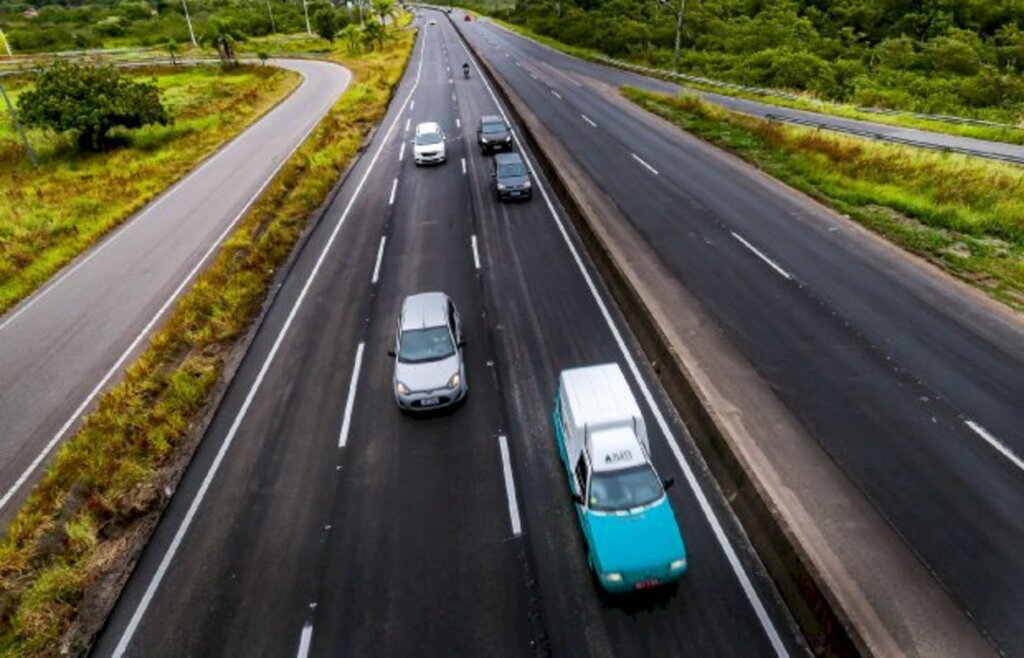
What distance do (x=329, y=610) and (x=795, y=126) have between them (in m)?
40.1

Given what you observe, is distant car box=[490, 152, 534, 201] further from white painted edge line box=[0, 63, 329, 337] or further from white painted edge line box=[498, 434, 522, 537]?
white painted edge line box=[498, 434, 522, 537]

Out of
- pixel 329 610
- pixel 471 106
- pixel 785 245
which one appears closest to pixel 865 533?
pixel 329 610

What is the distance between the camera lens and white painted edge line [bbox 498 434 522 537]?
1153 cm

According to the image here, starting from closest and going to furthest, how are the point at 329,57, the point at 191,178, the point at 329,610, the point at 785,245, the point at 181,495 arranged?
the point at 329,610 < the point at 181,495 < the point at 785,245 < the point at 191,178 < the point at 329,57

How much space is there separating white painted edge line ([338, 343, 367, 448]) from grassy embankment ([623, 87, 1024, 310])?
20.2 meters

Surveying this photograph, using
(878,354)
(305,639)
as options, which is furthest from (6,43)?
(878,354)

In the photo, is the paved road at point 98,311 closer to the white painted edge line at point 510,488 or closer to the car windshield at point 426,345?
the car windshield at point 426,345

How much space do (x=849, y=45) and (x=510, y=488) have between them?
80.2m

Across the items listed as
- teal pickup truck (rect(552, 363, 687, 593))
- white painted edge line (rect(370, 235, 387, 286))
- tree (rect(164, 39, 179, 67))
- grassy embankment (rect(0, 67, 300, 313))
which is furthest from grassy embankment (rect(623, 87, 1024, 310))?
tree (rect(164, 39, 179, 67))

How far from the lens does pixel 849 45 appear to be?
69688mm

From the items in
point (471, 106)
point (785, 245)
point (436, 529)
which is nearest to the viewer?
point (436, 529)

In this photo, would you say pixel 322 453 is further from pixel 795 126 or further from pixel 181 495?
pixel 795 126

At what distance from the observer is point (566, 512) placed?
1175cm

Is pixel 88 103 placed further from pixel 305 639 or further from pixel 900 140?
pixel 900 140
